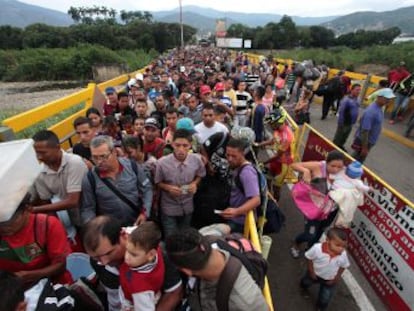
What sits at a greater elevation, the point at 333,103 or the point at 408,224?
the point at 408,224

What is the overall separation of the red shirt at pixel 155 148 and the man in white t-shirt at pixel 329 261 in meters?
2.27

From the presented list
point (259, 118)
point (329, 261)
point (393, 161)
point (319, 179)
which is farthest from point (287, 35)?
point (329, 261)

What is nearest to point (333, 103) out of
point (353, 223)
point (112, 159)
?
point (353, 223)

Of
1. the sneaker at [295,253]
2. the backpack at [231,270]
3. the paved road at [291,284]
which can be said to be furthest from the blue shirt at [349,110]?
the backpack at [231,270]

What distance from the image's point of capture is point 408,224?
10.1 feet

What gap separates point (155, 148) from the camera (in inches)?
149

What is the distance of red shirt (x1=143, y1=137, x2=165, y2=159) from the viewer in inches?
147

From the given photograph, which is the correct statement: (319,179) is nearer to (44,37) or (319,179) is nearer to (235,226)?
(235,226)

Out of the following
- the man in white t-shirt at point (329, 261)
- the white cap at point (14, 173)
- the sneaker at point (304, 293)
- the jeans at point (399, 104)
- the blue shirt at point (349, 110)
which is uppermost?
the white cap at point (14, 173)

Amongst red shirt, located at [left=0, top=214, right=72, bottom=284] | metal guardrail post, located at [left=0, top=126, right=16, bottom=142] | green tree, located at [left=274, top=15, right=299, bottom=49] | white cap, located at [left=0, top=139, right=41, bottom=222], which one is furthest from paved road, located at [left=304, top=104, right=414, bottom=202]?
green tree, located at [left=274, top=15, right=299, bottom=49]

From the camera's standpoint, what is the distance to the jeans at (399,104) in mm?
9828

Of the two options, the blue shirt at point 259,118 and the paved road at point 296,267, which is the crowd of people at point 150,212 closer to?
the paved road at point 296,267

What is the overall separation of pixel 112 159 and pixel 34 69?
162 feet

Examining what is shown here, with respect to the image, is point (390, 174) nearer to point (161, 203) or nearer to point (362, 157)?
point (362, 157)
